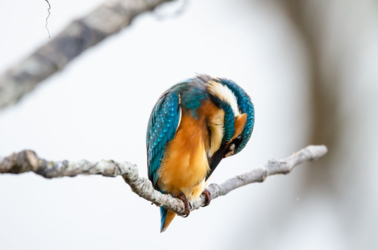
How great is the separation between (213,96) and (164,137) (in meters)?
0.35

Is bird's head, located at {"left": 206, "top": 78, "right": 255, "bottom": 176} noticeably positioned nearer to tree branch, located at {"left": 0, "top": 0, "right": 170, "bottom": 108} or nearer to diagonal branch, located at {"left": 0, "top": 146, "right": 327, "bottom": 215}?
diagonal branch, located at {"left": 0, "top": 146, "right": 327, "bottom": 215}

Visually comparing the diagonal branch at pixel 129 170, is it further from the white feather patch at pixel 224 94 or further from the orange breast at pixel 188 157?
the white feather patch at pixel 224 94

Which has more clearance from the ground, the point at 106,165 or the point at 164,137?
the point at 164,137

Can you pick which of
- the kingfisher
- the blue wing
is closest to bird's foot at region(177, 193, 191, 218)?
the kingfisher

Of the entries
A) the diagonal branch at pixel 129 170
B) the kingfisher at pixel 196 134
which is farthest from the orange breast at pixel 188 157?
the diagonal branch at pixel 129 170

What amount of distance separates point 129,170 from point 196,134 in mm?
978

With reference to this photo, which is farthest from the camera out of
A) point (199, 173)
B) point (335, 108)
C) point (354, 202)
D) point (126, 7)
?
point (354, 202)

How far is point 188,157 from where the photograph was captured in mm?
2039

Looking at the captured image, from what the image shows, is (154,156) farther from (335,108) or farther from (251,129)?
(335,108)

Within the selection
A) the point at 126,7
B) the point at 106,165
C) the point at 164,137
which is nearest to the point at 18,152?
the point at 106,165

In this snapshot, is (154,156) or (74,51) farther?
(154,156)

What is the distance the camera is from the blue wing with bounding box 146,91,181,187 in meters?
2.07

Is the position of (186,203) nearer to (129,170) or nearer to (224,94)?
(224,94)

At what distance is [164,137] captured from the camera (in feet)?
6.87
